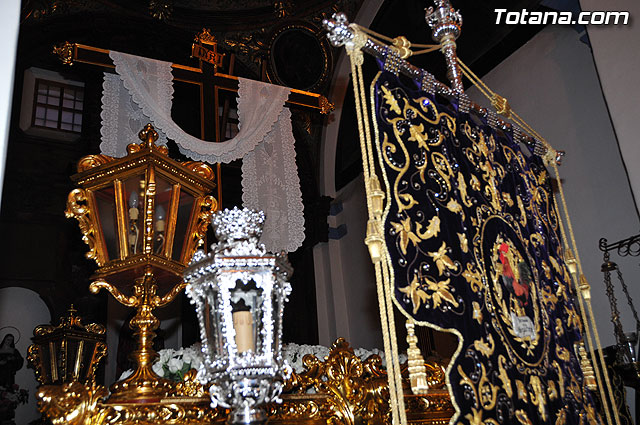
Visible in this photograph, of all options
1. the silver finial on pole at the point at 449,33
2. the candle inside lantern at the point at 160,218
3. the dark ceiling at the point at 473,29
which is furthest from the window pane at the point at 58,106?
the silver finial on pole at the point at 449,33

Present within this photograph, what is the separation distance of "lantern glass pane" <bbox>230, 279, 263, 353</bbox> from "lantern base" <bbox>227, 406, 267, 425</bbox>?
15 cm

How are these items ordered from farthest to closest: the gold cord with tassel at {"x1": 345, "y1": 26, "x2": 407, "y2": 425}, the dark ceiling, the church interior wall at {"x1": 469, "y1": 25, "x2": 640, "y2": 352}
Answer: the dark ceiling < the church interior wall at {"x1": 469, "y1": 25, "x2": 640, "y2": 352} < the gold cord with tassel at {"x1": 345, "y1": 26, "x2": 407, "y2": 425}

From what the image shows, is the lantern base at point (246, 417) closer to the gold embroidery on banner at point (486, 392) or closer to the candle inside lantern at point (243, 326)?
the candle inside lantern at point (243, 326)

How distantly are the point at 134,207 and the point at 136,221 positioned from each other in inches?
2.5

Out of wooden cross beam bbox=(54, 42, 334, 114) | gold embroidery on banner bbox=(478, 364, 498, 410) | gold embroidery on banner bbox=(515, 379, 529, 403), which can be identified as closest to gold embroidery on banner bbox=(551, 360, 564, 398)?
gold embroidery on banner bbox=(515, 379, 529, 403)

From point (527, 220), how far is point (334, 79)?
4953 millimetres

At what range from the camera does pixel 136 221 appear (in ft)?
8.11

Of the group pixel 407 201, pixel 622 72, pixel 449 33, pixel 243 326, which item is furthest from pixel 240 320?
pixel 622 72

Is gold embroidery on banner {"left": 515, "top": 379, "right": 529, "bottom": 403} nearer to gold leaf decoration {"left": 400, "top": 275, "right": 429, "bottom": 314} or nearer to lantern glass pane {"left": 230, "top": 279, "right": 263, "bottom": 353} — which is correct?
gold leaf decoration {"left": 400, "top": 275, "right": 429, "bottom": 314}

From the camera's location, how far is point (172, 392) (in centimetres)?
197

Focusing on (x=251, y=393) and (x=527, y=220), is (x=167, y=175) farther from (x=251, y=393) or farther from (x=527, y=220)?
(x=527, y=220)

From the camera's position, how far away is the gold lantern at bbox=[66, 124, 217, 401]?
2.35 metres

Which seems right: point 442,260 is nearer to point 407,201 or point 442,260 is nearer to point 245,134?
point 407,201

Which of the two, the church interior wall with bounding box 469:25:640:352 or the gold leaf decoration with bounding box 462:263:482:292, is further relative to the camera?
the church interior wall with bounding box 469:25:640:352
